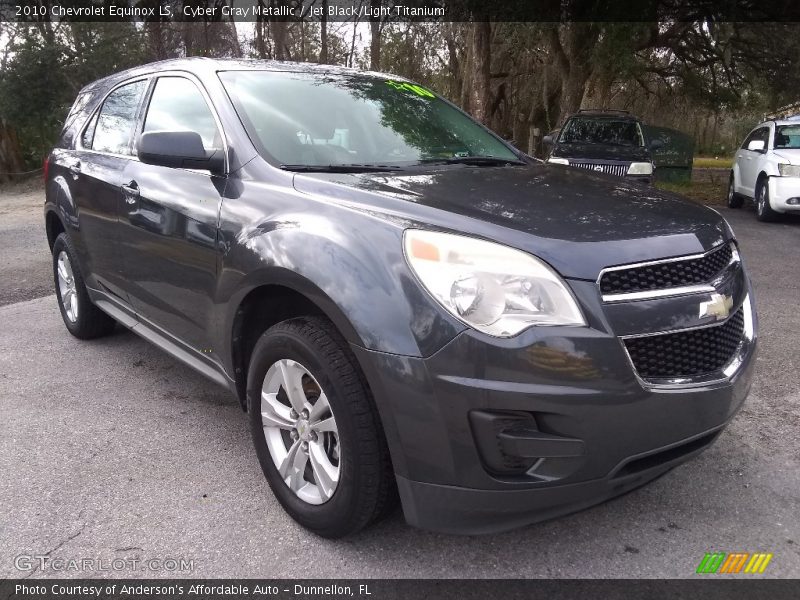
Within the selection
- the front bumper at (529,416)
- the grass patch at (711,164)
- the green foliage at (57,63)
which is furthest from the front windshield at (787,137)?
the green foliage at (57,63)

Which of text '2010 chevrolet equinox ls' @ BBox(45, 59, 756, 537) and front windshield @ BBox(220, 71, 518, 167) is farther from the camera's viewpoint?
front windshield @ BBox(220, 71, 518, 167)

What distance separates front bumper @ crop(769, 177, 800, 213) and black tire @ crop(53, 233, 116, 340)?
367 inches

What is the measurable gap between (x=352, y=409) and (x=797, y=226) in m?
10.1

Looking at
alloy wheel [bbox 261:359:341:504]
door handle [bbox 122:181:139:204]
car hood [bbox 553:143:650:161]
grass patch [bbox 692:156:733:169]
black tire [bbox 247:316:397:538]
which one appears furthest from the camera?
grass patch [bbox 692:156:733:169]

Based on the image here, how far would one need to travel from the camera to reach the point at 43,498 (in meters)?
2.72

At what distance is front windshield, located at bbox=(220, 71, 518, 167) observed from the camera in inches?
114

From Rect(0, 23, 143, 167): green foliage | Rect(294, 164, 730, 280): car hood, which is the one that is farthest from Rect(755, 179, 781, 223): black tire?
Rect(0, 23, 143, 167): green foliage

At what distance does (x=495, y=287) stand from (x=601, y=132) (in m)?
10.8

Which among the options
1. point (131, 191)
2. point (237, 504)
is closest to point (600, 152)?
point (131, 191)

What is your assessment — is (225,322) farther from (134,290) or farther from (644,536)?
(644,536)

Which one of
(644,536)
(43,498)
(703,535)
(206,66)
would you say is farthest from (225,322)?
(703,535)

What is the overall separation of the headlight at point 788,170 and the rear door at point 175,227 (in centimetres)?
935

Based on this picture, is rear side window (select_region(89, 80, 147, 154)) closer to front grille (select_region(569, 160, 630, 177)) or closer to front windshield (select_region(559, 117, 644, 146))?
front grille (select_region(569, 160, 630, 177))

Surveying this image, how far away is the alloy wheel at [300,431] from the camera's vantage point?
2.32 m
